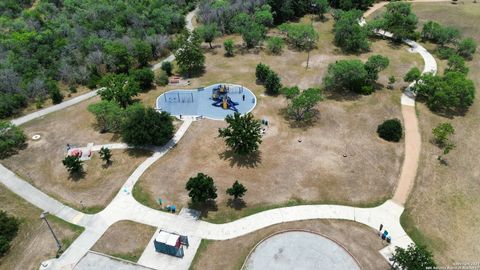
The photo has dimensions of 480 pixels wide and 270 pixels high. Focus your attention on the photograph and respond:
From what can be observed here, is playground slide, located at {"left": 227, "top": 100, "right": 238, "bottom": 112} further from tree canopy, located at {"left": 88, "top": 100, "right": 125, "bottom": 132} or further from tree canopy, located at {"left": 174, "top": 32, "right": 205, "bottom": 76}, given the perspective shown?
tree canopy, located at {"left": 88, "top": 100, "right": 125, "bottom": 132}

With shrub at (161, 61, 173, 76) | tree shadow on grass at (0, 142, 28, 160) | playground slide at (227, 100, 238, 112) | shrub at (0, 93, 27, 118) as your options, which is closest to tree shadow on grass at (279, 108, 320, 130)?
playground slide at (227, 100, 238, 112)

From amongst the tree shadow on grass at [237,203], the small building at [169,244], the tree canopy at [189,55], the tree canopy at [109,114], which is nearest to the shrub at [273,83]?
the tree canopy at [189,55]

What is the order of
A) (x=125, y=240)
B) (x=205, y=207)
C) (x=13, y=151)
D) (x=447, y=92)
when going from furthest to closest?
1. (x=447, y=92)
2. (x=13, y=151)
3. (x=205, y=207)
4. (x=125, y=240)

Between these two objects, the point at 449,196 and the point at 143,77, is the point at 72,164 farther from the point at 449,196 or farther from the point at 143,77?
the point at 449,196

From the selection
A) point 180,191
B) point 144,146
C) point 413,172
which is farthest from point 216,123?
point 413,172

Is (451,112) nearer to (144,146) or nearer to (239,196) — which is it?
(239,196)

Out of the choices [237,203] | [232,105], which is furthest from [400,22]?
[237,203]
